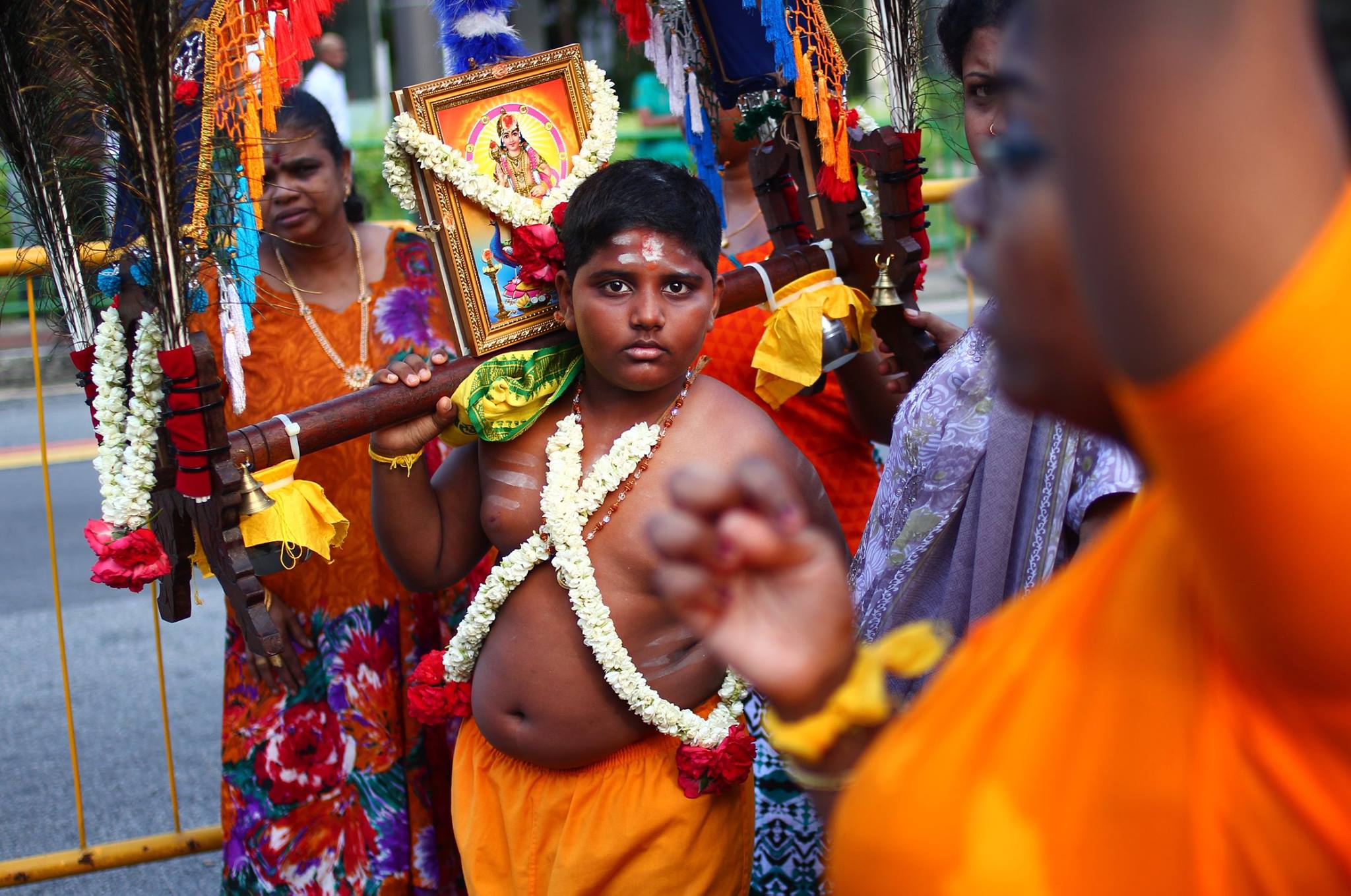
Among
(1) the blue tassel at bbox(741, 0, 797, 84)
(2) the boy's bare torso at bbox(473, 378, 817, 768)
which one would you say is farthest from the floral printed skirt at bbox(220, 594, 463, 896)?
(1) the blue tassel at bbox(741, 0, 797, 84)

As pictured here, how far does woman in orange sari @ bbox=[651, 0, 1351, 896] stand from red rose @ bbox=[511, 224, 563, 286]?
152 cm

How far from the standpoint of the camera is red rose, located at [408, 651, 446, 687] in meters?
2.58

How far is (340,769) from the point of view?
3141mm

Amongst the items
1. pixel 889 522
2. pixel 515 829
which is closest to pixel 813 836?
pixel 515 829

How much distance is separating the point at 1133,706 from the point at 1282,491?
0.22 m

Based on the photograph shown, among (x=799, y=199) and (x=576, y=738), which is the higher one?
(x=799, y=199)

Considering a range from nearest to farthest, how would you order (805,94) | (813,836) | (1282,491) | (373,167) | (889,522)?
(1282,491) → (889,522) → (805,94) → (813,836) → (373,167)

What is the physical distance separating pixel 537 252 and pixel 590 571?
0.61 m

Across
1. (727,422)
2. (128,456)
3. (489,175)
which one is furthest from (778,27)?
(128,456)

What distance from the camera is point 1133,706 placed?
2.59 feet

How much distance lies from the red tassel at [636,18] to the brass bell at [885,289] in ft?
2.59

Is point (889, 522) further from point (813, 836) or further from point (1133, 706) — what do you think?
point (1133, 706)

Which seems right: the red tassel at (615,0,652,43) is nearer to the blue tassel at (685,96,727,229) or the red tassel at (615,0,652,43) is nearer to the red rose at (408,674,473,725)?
the blue tassel at (685,96,727,229)

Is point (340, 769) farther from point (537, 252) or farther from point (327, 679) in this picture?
point (537, 252)
